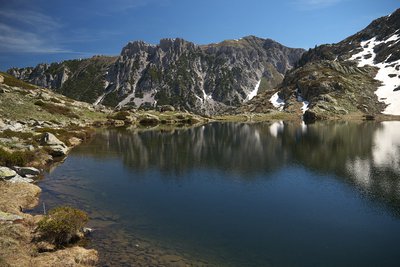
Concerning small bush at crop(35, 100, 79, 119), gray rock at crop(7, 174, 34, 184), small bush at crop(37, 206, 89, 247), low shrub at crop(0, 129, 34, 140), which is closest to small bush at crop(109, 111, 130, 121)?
small bush at crop(35, 100, 79, 119)

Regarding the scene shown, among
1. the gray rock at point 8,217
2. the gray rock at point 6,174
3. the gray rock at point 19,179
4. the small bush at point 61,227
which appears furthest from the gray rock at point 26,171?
the small bush at point 61,227

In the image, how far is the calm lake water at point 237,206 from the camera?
24938 millimetres

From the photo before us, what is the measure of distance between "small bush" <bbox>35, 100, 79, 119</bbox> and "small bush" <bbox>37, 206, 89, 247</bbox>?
106143 mm

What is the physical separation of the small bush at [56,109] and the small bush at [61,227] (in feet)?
348

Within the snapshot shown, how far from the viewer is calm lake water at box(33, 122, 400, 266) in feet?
81.8

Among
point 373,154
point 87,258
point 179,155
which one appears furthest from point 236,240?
point 373,154

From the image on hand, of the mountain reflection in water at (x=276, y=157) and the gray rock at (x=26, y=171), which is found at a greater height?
the gray rock at (x=26, y=171)

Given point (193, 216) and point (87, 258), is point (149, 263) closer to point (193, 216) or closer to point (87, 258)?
point (87, 258)

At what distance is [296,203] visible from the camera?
3809 cm

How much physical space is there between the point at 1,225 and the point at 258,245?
2084cm

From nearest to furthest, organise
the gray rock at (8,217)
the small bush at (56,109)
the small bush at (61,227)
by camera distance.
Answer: the small bush at (61,227), the gray rock at (8,217), the small bush at (56,109)

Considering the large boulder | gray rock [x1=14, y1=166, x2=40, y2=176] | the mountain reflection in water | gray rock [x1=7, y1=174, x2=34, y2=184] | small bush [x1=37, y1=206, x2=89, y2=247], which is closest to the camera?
small bush [x1=37, y1=206, x2=89, y2=247]

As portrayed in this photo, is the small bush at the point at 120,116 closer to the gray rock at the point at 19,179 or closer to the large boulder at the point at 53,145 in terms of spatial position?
the large boulder at the point at 53,145

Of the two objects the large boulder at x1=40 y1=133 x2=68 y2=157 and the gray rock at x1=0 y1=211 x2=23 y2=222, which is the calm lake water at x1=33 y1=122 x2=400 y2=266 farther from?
the gray rock at x1=0 y1=211 x2=23 y2=222
